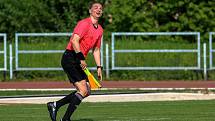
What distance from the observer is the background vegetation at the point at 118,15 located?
3641 centimetres

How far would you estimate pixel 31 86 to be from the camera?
27.6m

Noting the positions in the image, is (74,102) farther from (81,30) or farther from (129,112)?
(129,112)

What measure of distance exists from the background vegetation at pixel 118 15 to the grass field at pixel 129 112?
15191mm

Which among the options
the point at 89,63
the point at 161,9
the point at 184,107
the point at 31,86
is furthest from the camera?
the point at 161,9

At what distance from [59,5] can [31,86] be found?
12.7 metres

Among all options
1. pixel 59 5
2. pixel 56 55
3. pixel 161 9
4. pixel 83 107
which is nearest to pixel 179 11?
pixel 161 9

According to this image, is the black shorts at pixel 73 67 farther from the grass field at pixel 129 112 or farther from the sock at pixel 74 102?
the grass field at pixel 129 112

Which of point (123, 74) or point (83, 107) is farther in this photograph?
point (123, 74)

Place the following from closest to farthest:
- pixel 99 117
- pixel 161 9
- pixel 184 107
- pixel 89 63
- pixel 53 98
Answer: pixel 99 117, pixel 184 107, pixel 53 98, pixel 89 63, pixel 161 9

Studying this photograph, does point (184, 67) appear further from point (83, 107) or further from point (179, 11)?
point (83, 107)

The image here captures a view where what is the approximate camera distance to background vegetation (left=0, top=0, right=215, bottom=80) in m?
36.4

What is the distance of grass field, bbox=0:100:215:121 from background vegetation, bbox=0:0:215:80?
15.2 metres

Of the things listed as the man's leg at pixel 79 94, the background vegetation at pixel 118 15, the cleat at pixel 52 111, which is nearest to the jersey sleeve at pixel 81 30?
the man's leg at pixel 79 94

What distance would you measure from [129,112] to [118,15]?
68.1ft
